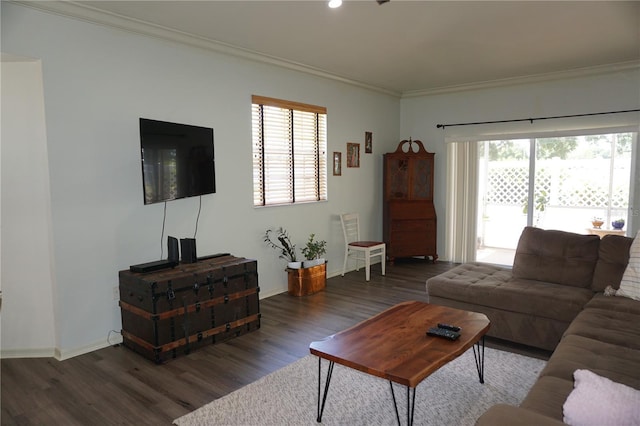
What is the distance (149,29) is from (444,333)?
3.22 metres

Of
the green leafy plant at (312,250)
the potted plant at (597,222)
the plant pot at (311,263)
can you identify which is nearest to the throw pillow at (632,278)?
the potted plant at (597,222)

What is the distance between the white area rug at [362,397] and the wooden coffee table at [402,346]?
10 cm

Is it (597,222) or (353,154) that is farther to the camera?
(353,154)

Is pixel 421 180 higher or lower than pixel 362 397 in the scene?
higher

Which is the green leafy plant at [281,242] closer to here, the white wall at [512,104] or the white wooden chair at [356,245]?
the white wooden chair at [356,245]

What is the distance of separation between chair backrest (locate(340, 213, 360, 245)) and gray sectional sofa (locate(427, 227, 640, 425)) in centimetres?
190

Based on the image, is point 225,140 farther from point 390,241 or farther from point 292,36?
point 390,241

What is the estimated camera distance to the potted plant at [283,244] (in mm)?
4770

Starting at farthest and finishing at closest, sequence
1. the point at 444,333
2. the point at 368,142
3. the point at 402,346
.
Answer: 1. the point at 368,142
2. the point at 444,333
3. the point at 402,346

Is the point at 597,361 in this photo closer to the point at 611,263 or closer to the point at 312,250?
the point at 611,263

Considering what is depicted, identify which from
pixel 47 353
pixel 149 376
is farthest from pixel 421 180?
pixel 47 353

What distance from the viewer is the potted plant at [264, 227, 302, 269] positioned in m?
4.77

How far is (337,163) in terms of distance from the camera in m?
5.64

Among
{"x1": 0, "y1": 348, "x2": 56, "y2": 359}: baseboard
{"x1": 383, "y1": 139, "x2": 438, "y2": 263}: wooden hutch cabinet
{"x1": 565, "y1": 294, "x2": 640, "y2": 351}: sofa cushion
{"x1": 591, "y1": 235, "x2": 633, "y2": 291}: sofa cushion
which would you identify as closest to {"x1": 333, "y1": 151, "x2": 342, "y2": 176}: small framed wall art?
{"x1": 383, "y1": 139, "x2": 438, "y2": 263}: wooden hutch cabinet
